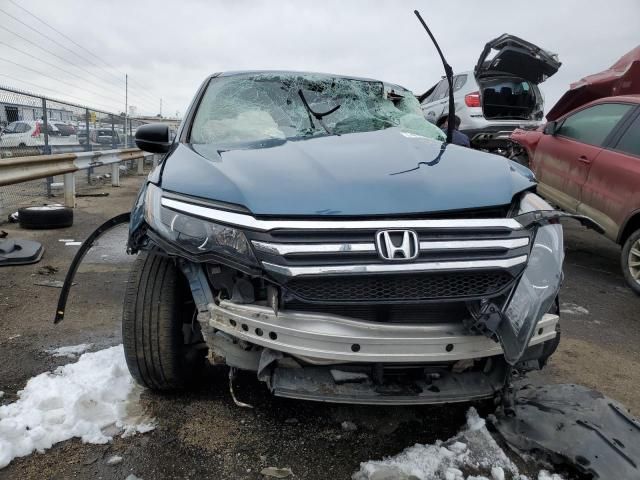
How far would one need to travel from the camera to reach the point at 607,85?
6.91m

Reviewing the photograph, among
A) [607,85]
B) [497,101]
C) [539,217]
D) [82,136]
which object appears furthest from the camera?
[82,136]

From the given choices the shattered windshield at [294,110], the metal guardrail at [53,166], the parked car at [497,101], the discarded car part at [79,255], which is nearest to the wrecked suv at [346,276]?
the discarded car part at [79,255]

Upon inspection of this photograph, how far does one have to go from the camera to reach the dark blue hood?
6.21 ft

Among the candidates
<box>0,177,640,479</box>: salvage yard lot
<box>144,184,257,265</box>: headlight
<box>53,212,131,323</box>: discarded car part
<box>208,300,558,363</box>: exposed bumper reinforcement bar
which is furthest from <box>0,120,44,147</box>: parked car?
<box>208,300,558,363</box>: exposed bumper reinforcement bar

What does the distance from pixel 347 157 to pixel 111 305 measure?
235 cm

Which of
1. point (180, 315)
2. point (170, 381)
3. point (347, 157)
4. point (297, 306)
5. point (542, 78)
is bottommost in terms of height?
point (170, 381)

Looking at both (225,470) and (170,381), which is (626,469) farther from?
(170,381)

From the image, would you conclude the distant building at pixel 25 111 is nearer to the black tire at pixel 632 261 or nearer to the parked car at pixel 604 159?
the parked car at pixel 604 159

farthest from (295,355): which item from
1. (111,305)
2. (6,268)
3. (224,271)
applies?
(6,268)

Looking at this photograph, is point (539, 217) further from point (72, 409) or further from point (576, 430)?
point (72, 409)

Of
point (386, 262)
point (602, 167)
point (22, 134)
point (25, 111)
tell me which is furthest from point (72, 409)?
point (25, 111)

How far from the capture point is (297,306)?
1.85 m

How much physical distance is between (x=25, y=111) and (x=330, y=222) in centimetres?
699

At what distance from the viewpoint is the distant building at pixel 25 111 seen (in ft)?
21.3
